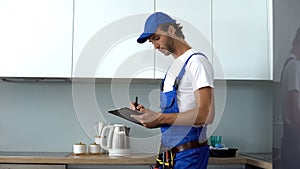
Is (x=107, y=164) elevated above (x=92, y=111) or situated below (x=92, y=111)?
below

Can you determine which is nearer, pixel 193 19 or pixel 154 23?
pixel 154 23

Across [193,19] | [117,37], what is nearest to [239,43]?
[193,19]

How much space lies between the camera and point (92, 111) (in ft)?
8.93

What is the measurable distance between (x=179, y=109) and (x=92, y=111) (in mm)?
1083

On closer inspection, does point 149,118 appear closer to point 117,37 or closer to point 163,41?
point 163,41

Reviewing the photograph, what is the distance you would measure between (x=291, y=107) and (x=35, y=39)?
159 cm


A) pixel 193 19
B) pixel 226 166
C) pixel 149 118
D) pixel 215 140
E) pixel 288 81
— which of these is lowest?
pixel 226 166

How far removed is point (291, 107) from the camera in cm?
123

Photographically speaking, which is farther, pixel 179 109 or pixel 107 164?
pixel 107 164

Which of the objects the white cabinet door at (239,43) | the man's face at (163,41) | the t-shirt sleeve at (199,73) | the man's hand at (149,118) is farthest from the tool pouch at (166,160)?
the white cabinet door at (239,43)

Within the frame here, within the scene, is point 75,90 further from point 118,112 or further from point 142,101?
point 118,112

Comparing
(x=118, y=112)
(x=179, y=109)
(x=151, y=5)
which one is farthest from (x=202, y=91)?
(x=151, y=5)

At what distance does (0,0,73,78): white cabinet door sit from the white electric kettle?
0.39 metres

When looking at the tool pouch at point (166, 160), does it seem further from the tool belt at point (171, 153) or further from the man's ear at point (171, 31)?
the man's ear at point (171, 31)
